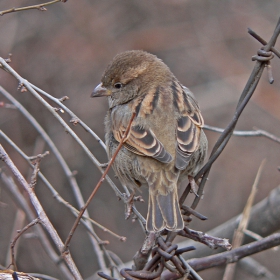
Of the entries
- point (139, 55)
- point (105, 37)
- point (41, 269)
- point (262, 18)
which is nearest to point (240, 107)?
point (139, 55)

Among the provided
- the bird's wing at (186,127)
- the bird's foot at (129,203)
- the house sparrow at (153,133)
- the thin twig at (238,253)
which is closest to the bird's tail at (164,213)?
the house sparrow at (153,133)

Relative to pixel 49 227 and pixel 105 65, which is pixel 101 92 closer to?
pixel 49 227

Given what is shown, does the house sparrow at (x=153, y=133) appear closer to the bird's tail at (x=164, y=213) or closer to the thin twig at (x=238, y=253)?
the bird's tail at (x=164, y=213)

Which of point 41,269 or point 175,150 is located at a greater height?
point 175,150

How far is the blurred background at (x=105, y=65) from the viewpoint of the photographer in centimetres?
817

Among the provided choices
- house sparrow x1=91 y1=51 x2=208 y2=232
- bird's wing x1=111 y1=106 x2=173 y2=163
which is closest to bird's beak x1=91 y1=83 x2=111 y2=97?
house sparrow x1=91 y1=51 x2=208 y2=232

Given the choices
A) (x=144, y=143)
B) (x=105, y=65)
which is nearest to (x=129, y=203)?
(x=144, y=143)

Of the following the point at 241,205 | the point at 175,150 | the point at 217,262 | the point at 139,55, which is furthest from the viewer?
the point at 241,205

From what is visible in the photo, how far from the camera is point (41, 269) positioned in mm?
7570

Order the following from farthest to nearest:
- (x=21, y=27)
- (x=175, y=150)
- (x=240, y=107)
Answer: (x=21, y=27) → (x=175, y=150) → (x=240, y=107)

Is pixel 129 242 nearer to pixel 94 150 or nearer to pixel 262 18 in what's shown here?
pixel 94 150

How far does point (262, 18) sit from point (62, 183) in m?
4.71

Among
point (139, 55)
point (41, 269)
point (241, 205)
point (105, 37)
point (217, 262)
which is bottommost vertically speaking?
point (41, 269)

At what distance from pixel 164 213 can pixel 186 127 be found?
2.86ft
